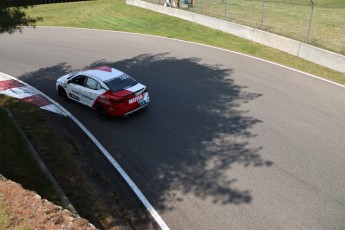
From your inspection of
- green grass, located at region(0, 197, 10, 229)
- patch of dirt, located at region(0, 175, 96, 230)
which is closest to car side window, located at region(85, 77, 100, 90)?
patch of dirt, located at region(0, 175, 96, 230)

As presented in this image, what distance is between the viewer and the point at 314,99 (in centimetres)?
1341

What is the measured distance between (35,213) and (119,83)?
6603 millimetres

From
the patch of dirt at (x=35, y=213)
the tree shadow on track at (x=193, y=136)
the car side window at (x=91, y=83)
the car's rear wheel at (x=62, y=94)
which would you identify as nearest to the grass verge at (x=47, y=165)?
the patch of dirt at (x=35, y=213)

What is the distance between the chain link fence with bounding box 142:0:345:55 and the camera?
19.5m

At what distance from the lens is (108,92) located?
1219 centimetres

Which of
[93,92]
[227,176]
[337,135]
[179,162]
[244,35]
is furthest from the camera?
[244,35]

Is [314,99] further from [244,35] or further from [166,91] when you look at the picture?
[244,35]

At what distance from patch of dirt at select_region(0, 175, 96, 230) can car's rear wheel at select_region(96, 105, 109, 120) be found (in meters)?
5.42

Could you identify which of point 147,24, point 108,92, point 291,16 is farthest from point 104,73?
point 291,16

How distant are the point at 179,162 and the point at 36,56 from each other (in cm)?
1442

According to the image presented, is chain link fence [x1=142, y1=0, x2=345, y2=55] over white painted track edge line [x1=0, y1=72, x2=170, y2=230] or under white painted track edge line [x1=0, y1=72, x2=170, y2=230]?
over

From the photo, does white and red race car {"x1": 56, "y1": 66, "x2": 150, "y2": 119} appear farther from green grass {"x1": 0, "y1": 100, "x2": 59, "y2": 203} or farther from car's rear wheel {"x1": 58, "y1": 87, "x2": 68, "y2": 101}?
green grass {"x1": 0, "y1": 100, "x2": 59, "y2": 203}

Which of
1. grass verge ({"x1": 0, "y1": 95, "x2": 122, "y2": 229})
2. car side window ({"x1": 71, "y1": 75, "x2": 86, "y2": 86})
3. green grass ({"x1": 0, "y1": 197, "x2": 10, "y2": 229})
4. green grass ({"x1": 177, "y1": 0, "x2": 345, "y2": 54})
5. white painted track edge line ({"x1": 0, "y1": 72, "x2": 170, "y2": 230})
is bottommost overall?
white painted track edge line ({"x1": 0, "y1": 72, "x2": 170, "y2": 230})

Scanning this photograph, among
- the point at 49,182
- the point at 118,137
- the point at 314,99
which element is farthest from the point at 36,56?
the point at 314,99
